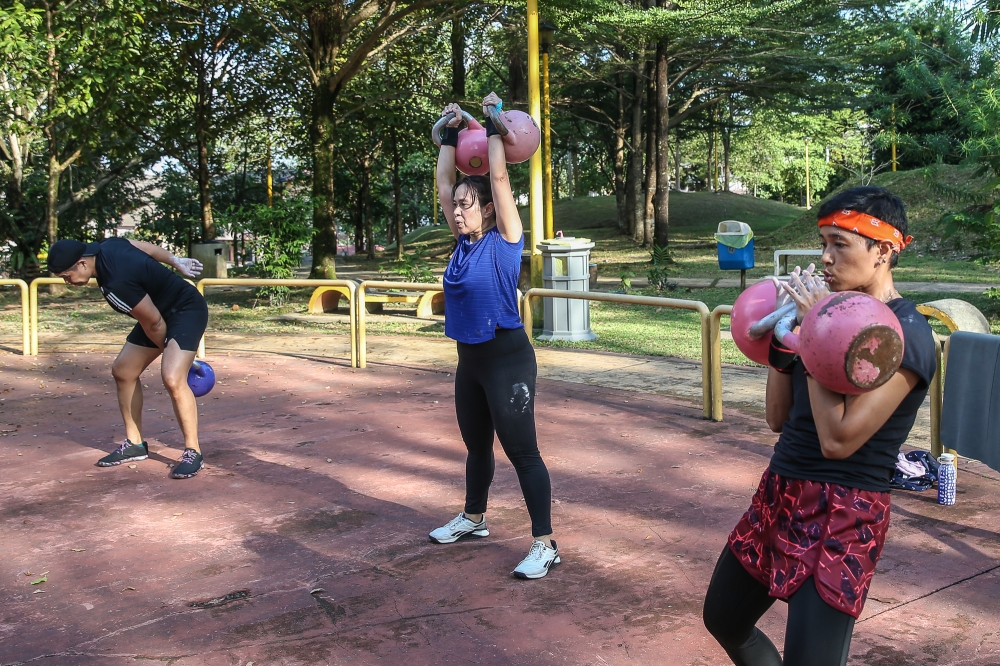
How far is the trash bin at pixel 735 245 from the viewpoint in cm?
1712

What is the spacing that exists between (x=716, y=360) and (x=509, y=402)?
3.34 meters

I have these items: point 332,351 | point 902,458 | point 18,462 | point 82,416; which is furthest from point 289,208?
point 902,458

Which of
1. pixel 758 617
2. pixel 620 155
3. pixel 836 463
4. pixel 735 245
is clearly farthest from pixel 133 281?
pixel 620 155

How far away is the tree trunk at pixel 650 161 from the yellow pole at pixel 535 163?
41.0ft

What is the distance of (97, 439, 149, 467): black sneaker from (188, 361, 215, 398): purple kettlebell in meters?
0.55

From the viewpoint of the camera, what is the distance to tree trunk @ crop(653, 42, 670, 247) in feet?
76.5

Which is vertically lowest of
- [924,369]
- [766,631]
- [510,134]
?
[766,631]

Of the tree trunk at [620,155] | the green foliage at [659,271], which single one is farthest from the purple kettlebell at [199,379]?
the tree trunk at [620,155]

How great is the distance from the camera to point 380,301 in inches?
583

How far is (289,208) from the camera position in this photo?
55.1 ft

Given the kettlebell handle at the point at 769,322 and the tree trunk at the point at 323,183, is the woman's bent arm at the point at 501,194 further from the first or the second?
the tree trunk at the point at 323,183

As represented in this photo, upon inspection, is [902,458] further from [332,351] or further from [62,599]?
[332,351]

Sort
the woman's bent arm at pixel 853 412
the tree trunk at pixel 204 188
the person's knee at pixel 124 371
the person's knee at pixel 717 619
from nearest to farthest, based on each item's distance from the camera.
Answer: the woman's bent arm at pixel 853 412, the person's knee at pixel 717 619, the person's knee at pixel 124 371, the tree trunk at pixel 204 188

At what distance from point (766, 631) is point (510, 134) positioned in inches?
94.4
